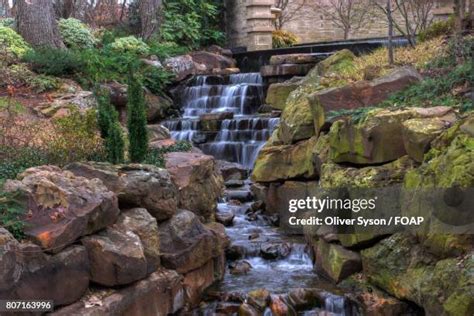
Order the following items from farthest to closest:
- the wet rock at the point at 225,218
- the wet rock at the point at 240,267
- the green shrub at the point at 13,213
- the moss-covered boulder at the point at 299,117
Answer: the moss-covered boulder at the point at 299,117
the wet rock at the point at 225,218
the wet rock at the point at 240,267
the green shrub at the point at 13,213

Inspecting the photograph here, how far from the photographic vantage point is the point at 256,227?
11141 mm

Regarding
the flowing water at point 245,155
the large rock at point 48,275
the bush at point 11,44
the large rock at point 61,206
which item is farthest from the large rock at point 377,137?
the bush at point 11,44

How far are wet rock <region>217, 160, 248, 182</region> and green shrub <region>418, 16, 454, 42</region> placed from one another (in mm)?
5695

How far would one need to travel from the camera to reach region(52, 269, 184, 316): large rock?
20.8 feet

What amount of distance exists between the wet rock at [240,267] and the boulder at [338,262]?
1.12m

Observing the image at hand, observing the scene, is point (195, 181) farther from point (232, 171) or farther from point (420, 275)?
point (420, 275)

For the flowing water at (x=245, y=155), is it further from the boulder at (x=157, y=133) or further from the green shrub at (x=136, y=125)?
the green shrub at (x=136, y=125)

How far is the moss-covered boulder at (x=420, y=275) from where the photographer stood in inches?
239

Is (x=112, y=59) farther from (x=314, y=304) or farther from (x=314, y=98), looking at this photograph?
(x=314, y=304)

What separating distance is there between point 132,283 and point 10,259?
A: 64.6 inches

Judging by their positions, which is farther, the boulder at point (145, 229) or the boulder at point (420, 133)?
the boulder at point (420, 133)

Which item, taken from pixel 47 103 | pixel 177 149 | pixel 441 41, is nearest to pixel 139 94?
pixel 177 149

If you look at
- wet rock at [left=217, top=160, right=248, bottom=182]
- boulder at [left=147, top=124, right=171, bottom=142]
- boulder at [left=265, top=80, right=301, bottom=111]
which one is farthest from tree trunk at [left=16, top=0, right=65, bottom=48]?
wet rock at [left=217, top=160, right=248, bottom=182]

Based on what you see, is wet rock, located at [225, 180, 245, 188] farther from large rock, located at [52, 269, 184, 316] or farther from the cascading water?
large rock, located at [52, 269, 184, 316]
